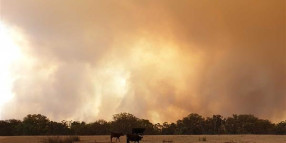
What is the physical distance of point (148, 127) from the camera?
96.6 meters

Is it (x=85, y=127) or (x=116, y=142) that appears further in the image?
(x=85, y=127)

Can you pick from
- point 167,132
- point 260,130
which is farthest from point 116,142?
point 260,130

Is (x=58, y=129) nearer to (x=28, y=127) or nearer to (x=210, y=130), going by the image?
(x=28, y=127)

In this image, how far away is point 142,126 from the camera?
315ft

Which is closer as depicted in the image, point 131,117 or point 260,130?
point 260,130

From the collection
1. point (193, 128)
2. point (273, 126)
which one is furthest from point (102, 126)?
point (273, 126)

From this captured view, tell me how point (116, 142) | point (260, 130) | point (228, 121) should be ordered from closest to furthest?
1. point (116, 142)
2. point (260, 130)
3. point (228, 121)

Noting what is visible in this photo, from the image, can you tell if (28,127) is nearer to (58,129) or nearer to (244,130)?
(58,129)

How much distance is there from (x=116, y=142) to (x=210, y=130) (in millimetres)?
40332

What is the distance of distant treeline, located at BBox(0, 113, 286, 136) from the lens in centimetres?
9094

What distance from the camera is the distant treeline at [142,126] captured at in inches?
3580

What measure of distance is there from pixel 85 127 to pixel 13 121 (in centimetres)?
1552

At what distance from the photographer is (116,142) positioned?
57.5 meters

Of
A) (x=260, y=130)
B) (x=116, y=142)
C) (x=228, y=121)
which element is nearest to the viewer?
(x=116, y=142)
